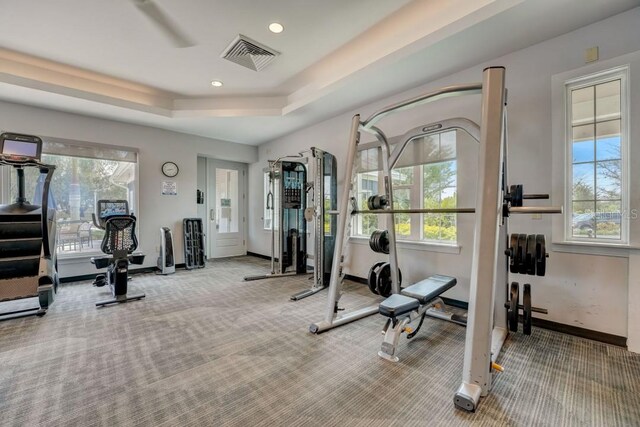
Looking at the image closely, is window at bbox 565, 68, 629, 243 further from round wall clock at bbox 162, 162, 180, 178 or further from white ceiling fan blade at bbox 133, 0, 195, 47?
round wall clock at bbox 162, 162, 180, 178

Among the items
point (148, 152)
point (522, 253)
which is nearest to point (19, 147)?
point (148, 152)

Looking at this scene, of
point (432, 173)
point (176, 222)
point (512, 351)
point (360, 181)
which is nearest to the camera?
point (512, 351)

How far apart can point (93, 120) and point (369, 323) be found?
5.60 meters

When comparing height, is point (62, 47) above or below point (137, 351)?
above

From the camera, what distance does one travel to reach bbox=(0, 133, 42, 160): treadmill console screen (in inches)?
132

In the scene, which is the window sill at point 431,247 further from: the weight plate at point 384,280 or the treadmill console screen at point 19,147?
the treadmill console screen at point 19,147

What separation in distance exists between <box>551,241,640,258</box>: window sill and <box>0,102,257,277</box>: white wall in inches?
241

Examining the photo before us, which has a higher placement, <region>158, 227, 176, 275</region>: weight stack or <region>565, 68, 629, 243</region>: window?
<region>565, 68, 629, 243</region>: window

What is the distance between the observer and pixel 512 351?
2369 mm

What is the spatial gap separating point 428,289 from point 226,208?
5.56 meters

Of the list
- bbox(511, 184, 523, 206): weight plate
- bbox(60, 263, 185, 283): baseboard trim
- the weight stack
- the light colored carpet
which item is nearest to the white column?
the light colored carpet

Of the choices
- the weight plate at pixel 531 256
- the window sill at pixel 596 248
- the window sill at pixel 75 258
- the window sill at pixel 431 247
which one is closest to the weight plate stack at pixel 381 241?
the window sill at pixel 431 247

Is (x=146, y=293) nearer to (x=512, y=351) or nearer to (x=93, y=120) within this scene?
(x=93, y=120)

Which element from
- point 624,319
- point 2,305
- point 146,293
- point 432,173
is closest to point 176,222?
point 146,293
